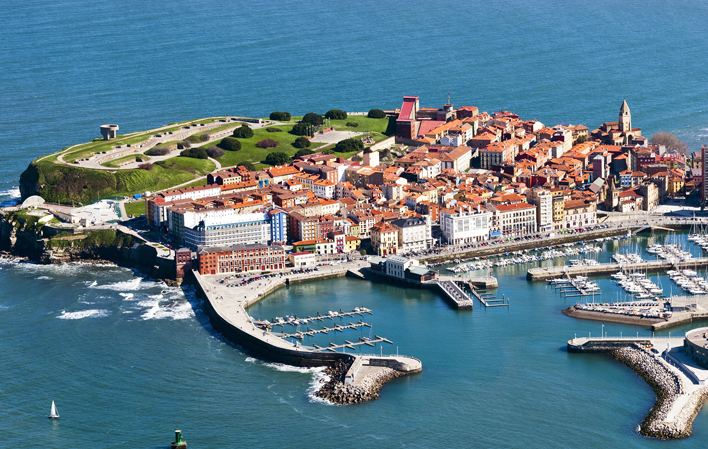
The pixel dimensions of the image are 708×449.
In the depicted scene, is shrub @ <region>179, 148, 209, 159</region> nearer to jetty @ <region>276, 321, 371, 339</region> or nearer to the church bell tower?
jetty @ <region>276, 321, 371, 339</region>

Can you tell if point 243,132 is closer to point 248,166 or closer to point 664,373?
point 248,166

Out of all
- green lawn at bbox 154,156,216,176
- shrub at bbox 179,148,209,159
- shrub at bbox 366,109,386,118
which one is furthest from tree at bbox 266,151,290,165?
shrub at bbox 366,109,386,118

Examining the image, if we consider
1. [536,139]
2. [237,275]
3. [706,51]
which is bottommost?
[237,275]

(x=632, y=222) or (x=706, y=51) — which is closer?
(x=632, y=222)

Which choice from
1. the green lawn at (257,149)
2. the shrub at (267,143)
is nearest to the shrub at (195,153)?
the green lawn at (257,149)

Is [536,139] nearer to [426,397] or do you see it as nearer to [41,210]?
[41,210]

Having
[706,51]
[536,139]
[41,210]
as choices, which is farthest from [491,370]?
[706,51]

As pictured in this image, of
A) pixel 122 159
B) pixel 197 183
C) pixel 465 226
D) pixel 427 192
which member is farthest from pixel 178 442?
pixel 122 159
